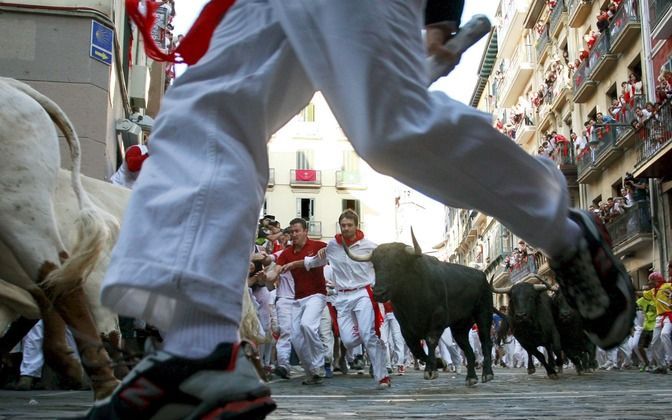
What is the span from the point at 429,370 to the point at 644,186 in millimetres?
21197

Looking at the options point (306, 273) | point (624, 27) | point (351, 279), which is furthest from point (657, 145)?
point (306, 273)

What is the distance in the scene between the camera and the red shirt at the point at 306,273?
39.2 ft

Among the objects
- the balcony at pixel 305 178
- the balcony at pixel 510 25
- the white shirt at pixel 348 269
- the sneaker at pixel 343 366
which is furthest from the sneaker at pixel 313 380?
the balcony at pixel 305 178

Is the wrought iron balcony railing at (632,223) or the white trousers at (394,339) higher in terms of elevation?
the wrought iron balcony railing at (632,223)

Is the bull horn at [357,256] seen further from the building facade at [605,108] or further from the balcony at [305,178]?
the balcony at [305,178]

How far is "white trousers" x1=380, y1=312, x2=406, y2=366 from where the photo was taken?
1730 cm

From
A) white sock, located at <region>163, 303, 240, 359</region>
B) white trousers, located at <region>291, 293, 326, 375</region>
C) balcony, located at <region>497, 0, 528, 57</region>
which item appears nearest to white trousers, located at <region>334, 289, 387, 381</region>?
white trousers, located at <region>291, 293, 326, 375</region>

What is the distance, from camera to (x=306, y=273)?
12211 mm

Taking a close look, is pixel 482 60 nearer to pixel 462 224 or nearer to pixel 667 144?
pixel 462 224

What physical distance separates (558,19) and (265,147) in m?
43.1

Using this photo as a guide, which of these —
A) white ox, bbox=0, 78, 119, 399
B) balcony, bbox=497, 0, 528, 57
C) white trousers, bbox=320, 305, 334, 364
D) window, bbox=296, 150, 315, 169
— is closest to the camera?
white ox, bbox=0, 78, 119, 399

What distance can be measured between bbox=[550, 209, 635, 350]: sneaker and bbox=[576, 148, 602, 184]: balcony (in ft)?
113

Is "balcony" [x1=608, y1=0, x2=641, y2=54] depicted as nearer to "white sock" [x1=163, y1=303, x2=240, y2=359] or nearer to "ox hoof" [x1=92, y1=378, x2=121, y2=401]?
"ox hoof" [x1=92, y1=378, x2=121, y2=401]

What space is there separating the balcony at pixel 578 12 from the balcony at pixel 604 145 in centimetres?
640
